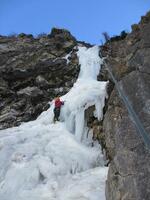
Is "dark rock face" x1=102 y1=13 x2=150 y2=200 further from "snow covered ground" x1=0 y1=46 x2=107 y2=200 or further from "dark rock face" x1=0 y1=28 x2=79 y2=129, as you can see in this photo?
"dark rock face" x1=0 y1=28 x2=79 y2=129

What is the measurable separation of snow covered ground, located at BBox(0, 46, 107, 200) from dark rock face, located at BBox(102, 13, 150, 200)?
0.91 meters

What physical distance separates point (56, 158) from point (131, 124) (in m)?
3.77

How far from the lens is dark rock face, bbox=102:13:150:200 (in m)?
7.50

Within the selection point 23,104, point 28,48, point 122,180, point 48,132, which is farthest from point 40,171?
point 28,48

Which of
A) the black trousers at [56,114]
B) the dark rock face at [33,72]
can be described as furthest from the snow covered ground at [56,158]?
the dark rock face at [33,72]

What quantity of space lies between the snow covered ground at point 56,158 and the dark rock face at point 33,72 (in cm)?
144

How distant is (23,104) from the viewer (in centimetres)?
1717

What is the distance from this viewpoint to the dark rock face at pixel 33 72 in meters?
17.0

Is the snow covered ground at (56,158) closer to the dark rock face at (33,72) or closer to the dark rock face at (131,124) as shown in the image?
the dark rock face at (131,124)

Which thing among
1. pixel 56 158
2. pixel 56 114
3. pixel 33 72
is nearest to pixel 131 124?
pixel 56 158

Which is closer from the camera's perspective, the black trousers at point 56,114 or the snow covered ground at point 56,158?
the snow covered ground at point 56,158

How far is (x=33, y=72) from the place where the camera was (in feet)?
63.2

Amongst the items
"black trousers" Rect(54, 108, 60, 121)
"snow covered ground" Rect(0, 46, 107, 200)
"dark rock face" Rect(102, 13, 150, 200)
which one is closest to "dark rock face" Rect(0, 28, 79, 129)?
"snow covered ground" Rect(0, 46, 107, 200)

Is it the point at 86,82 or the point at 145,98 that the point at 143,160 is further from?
the point at 86,82
